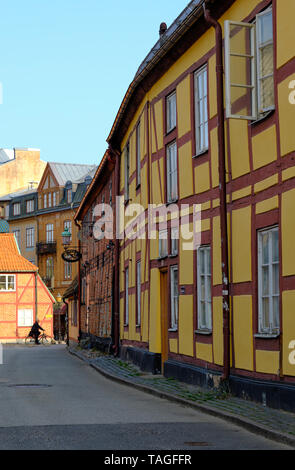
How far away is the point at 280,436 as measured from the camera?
8625mm

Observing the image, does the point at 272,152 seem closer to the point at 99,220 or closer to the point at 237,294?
the point at 237,294

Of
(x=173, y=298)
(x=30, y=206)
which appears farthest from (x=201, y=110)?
(x=30, y=206)

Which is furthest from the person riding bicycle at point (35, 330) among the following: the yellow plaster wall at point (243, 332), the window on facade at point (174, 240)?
the yellow plaster wall at point (243, 332)

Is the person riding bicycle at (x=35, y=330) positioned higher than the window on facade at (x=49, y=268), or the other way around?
the window on facade at (x=49, y=268)

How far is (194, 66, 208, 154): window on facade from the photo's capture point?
15211mm

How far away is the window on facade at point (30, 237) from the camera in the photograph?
7925 centimetres

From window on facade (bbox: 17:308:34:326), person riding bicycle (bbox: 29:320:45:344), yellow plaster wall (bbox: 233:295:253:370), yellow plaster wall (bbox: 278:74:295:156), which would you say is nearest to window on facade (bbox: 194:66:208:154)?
yellow plaster wall (bbox: 233:295:253:370)

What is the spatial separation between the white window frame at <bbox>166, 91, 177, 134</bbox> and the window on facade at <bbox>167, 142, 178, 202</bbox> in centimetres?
42

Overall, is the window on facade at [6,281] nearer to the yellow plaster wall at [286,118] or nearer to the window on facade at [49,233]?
the window on facade at [49,233]

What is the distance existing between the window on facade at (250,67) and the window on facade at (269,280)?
1799 millimetres

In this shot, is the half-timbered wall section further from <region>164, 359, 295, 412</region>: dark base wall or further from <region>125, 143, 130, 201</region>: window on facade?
<region>125, 143, 130, 201</region>: window on facade

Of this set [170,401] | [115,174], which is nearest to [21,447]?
[170,401]

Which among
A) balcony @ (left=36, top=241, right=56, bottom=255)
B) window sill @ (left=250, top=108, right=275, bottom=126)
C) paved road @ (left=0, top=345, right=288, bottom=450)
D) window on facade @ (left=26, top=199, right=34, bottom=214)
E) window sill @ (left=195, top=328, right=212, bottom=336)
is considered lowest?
paved road @ (left=0, top=345, right=288, bottom=450)

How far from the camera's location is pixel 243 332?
12.8 meters
